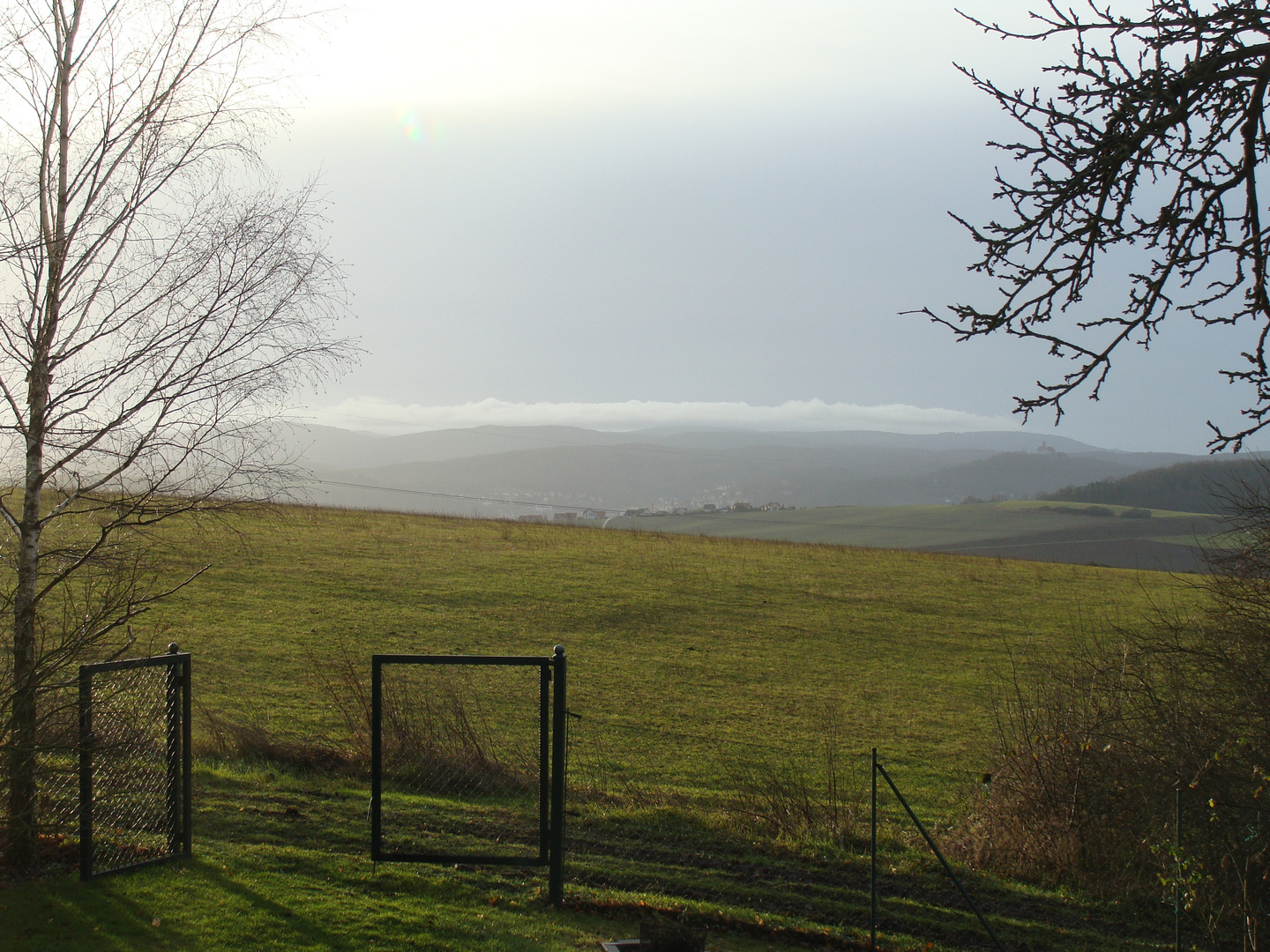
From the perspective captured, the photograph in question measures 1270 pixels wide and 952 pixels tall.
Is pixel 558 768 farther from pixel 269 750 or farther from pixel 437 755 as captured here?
pixel 269 750

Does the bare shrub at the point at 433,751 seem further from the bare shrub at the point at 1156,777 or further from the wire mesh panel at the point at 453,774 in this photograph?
the bare shrub at the point at 1156,777

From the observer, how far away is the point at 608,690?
20.4m

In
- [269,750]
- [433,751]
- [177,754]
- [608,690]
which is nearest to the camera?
[177,754]

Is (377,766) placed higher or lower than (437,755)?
higher

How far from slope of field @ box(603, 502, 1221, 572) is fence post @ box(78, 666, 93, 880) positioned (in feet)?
268

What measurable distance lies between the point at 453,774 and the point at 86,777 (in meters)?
5.17

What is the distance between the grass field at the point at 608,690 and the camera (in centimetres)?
681

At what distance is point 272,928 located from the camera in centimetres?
632

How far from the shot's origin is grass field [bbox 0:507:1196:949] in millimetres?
6809

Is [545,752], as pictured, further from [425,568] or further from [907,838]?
[425,568]

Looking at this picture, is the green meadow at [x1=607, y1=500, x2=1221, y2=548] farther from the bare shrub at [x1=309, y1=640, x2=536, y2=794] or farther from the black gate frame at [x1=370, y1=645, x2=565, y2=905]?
the black gate frame at [x1=370, y1=645, x2=565, y2=905]

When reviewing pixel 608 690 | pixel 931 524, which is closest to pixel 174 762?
pixel 608 690

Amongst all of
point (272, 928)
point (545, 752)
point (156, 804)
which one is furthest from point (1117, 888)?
point (156, 804)

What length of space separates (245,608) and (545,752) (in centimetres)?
2017
